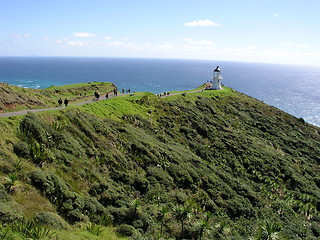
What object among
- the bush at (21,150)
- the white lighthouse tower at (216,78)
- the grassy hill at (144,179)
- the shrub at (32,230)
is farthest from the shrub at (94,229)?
the white lighthouse tower at (216,78)

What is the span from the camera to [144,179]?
23.4 metres

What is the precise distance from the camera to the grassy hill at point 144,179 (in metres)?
15.8

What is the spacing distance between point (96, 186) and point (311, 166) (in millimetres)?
43548

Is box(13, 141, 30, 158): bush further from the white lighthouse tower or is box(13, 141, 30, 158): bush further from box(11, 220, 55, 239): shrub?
the white lighthouse tower

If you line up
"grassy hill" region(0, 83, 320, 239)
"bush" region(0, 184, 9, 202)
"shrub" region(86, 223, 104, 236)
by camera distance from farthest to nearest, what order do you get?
"grassy hill" region(0, 83, 320, 239) → "shrub" region(86, 223, 104, 236) → "bush" region(0, 184, 9, 202)

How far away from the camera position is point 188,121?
45.5 meters

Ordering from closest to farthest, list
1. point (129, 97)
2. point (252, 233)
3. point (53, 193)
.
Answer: point (53, 193) < point (252, 233) < point (129, 97)

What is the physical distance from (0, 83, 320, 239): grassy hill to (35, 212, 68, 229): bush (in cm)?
6

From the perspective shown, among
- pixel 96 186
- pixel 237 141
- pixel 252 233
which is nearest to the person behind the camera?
pixel 96 186

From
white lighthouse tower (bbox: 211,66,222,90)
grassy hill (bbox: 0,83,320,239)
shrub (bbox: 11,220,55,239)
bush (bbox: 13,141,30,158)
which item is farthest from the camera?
white lighthouse tower (bbox: 211,66,222,90)

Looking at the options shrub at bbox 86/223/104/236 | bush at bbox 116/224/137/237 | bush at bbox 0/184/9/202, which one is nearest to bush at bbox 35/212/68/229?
shrub at bbox 86/223/104/236

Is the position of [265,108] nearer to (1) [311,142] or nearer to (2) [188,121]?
(1) [311,142]

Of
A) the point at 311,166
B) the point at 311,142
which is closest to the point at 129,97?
the point at 311,166

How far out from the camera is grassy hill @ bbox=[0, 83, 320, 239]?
15.8 metres
